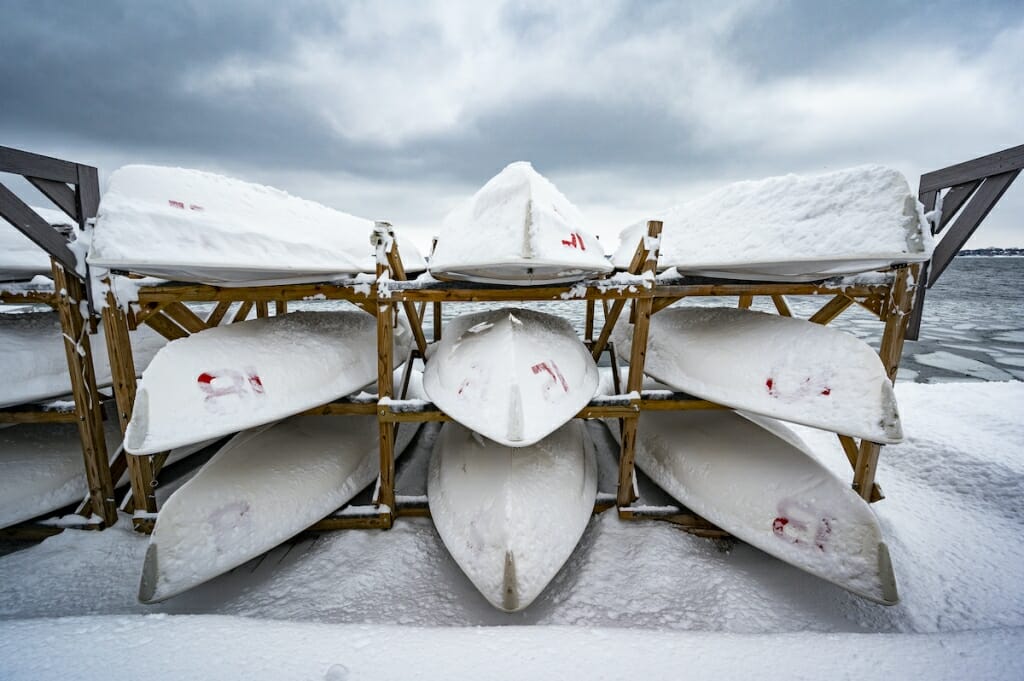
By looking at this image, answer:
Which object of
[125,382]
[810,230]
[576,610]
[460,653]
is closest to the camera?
[460,653]

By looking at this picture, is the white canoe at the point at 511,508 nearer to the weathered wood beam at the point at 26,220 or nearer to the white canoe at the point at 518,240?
the white canoe at the point at 518,240

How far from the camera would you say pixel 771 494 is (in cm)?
255

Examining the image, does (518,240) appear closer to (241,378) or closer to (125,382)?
(241,378)

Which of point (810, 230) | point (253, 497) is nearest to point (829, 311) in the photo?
point (810, 230)

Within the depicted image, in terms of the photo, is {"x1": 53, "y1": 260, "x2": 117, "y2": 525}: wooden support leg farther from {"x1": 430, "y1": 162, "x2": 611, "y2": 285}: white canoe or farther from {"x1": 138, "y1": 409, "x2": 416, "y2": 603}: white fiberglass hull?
{"x1": 430, "y1": 162, "x2": 611, "y2": 285}: white canoe

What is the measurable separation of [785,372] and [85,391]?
14.4 feet

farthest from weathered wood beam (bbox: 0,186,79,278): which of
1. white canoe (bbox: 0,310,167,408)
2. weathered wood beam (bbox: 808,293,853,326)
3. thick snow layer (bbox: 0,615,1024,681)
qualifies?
weathered wood beam (bbox: 808,293,853,326)

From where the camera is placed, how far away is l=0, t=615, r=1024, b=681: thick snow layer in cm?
159

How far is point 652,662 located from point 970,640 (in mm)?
1432

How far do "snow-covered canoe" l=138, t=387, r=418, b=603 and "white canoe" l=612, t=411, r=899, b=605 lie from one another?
2278 mm

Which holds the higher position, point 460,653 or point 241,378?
point 241,378

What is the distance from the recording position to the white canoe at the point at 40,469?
8.86 feet

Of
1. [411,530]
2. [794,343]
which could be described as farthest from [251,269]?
[794,343]

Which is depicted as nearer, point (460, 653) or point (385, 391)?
point (460, 653)
